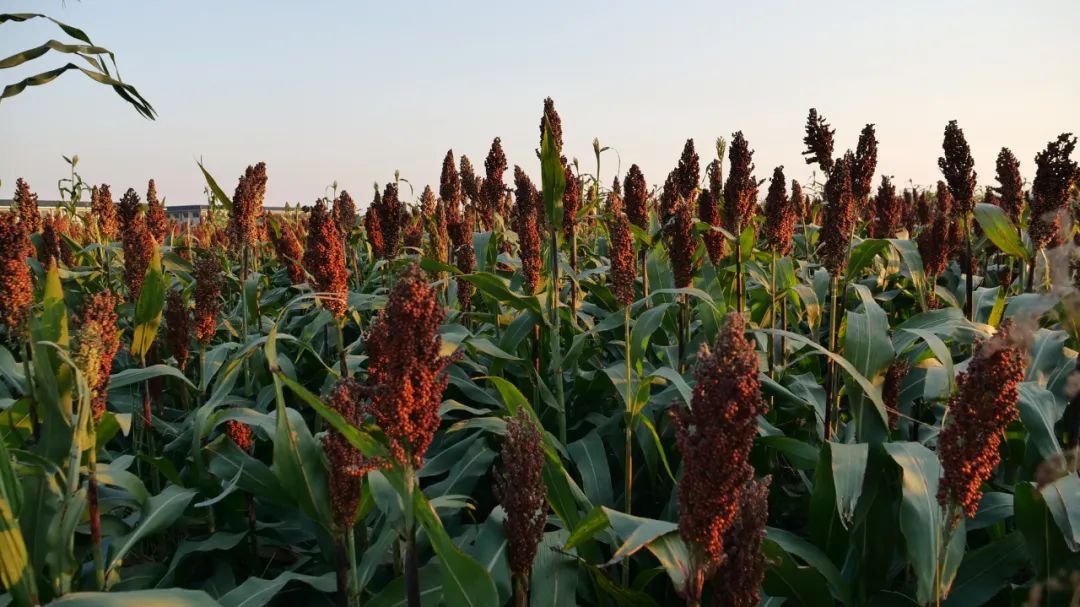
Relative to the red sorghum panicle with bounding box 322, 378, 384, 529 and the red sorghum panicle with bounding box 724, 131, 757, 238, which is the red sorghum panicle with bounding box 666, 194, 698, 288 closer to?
the red sorghum panicle with bounding box 724, 131, 757, 238

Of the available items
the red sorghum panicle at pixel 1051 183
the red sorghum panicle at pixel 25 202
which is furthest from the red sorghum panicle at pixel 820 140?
the red sorghum panicle at pixel 25 202

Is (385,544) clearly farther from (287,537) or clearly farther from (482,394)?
(482,394)

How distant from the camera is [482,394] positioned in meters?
3.42

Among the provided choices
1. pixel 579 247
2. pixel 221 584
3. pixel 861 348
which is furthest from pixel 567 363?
pixel 579 247

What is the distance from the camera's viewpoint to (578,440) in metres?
2.93

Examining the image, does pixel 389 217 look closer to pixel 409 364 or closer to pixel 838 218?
pixel 838 218

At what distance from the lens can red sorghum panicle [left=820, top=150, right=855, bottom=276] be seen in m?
3.03

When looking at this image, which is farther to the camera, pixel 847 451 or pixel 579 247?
pixel 579 247

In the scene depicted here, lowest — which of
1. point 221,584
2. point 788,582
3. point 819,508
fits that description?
point 221,584

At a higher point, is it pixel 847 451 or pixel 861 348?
pixel 861 348

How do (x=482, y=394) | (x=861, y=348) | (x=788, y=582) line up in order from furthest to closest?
(x=482, y=394)
(x=861, y=348)
(x=788, y=582)

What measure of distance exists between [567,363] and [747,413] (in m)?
1.93

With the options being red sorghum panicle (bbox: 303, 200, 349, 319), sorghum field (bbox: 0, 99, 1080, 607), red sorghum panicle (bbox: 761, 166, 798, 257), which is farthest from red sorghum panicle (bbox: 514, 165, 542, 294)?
red sorghum panicle (bbox: 761, 166, 798, 257)

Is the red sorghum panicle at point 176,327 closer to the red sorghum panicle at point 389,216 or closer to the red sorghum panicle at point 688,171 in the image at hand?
the red sorghum panicle at point 389,216
